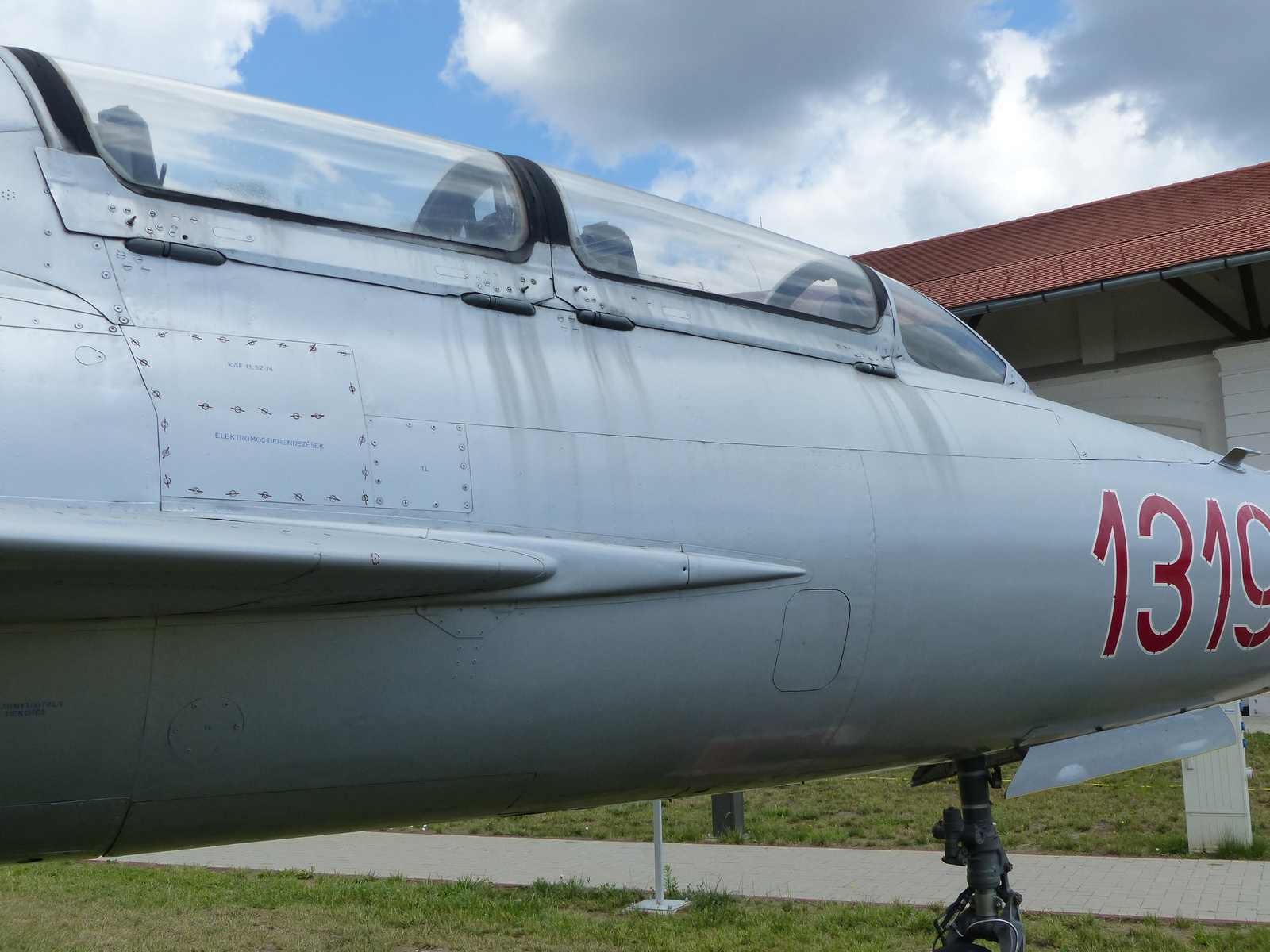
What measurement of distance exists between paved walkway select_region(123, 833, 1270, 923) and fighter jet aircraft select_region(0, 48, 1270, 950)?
3962 millimetres

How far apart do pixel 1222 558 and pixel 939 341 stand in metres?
1.30

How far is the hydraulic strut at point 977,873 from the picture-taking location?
3959mm

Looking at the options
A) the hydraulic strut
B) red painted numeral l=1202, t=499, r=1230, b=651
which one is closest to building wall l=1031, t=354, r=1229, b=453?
red painted numeral l=1202, t=499, r=1230, b=651

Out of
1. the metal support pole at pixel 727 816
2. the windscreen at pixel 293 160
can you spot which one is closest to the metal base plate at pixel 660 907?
the metal support pole at pixel 727 816

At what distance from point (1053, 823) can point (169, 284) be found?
9477 mm

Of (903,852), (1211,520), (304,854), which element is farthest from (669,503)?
(304,854)

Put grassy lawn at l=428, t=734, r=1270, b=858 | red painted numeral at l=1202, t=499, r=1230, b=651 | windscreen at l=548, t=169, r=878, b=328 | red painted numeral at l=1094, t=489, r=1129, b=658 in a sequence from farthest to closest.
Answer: grassy lawn at l=428, t=734, r=1270, b=858 → red painted numeral at l=1202, t=499, r=1230, b=651 → red painted numeral at l=1094, t=489, r=1129, b=658 → windscreen at l=548, t=169, r=878, b=328

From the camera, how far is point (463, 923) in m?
7.30

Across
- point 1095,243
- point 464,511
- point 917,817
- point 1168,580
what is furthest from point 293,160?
point 1095,243

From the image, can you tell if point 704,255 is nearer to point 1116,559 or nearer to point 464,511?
point 464,511

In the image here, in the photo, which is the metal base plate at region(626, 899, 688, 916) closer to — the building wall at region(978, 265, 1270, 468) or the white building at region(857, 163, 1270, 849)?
the white building at region(857, 163, 1270, 849)

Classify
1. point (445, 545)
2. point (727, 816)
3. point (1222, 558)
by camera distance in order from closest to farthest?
point (445, 545) → point (1222, 558) → point (727, 816)

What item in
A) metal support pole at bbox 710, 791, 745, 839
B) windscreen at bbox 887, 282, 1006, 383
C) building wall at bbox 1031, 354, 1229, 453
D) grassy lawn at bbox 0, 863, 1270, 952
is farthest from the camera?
building wall at bbox 1031, 354, 1229, 453

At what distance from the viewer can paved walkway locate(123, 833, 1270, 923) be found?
23.6 ft
